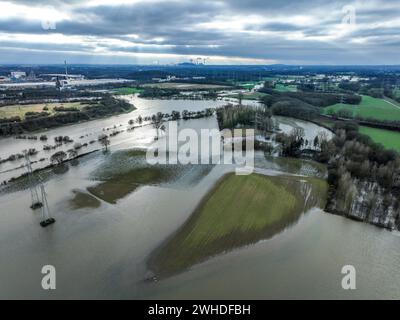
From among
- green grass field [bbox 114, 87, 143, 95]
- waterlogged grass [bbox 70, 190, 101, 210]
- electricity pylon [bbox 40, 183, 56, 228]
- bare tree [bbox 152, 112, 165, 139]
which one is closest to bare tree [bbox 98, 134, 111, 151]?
bare tree [bbox 152, 112, 165, 139]

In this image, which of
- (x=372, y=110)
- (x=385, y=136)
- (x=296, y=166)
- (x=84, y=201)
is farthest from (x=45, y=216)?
(x=372, y=110)

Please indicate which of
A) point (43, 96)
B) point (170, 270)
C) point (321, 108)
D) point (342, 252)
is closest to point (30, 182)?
point (170, 270)

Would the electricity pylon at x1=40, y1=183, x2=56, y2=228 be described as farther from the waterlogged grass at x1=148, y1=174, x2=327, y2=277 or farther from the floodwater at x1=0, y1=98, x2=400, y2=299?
the waterlogged grass at x1=148, y1=174, x2=327, y2=277

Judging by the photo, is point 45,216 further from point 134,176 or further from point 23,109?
point 23,109

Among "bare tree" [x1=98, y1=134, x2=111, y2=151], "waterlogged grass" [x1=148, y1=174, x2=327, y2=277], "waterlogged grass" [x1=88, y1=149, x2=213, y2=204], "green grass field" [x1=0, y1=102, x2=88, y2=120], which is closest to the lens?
"waterlogged grass" [x1=148, y1=174, x2=327, y2=277]

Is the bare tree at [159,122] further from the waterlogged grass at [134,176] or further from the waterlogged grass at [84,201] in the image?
the waterlogged grass at [84,201]

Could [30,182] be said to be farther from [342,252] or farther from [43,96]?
[43,96]
